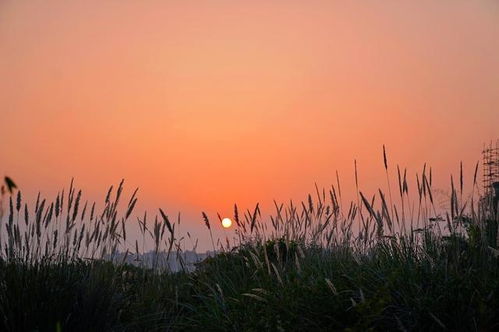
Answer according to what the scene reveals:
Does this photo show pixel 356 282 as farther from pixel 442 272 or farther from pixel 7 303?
pixel 7 303

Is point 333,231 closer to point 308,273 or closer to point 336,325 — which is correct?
point 308,273

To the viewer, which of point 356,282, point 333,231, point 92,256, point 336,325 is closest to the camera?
point 336,325

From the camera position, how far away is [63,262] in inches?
212

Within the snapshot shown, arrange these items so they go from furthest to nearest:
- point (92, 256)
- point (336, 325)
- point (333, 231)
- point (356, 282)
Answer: point (333, 231), point (92, 256), point (356, 282), point (336, 325)

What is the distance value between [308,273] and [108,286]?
73.9 inches

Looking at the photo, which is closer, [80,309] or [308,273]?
[80,309]

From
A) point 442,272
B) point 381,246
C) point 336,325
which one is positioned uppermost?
point 381,246

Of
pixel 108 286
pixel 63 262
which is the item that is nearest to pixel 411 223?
pixel 108 286

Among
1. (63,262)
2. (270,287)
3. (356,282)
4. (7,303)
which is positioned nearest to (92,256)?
(63,262)

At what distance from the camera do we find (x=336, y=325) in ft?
15.5

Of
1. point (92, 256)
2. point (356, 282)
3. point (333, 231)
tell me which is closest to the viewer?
point (356, 282)

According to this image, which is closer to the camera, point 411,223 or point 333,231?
point 411,223

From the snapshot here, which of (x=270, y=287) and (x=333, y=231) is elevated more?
(x=333, y=231)

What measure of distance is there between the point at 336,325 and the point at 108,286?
208 centimetres
